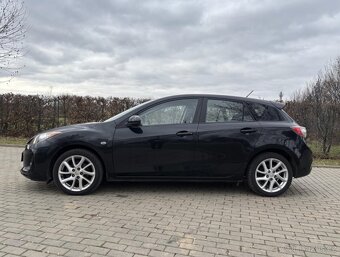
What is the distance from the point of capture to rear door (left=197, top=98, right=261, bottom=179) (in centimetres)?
630

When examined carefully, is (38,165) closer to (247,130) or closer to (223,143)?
(223,143)

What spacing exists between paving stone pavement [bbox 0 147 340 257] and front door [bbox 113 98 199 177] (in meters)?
0.40

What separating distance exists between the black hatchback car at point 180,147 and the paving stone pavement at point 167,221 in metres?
0.32

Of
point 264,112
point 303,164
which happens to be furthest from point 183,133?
point 303,164

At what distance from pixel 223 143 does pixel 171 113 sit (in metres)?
0.94

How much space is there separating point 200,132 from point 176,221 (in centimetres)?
177

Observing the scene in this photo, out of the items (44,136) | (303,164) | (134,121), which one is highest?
(134,121)

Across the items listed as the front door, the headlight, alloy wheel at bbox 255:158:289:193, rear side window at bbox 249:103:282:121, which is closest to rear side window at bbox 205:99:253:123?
rear side window at bbox 249:103:282:121

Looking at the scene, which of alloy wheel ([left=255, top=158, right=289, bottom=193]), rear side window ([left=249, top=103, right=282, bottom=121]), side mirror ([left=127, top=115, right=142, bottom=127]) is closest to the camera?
side mirror ([left=127, top=115, right=142, bottom=127])

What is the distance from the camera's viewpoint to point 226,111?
6555mm

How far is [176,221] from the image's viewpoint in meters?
4.93

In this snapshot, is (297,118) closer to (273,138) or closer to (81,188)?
(273,138)

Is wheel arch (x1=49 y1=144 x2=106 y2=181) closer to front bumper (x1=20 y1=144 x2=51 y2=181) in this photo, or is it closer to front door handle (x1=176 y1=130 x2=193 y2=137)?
front bumper (x1=20 y1=144 x2=51 y2=181)

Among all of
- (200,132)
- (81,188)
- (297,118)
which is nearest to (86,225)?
(81,188)
